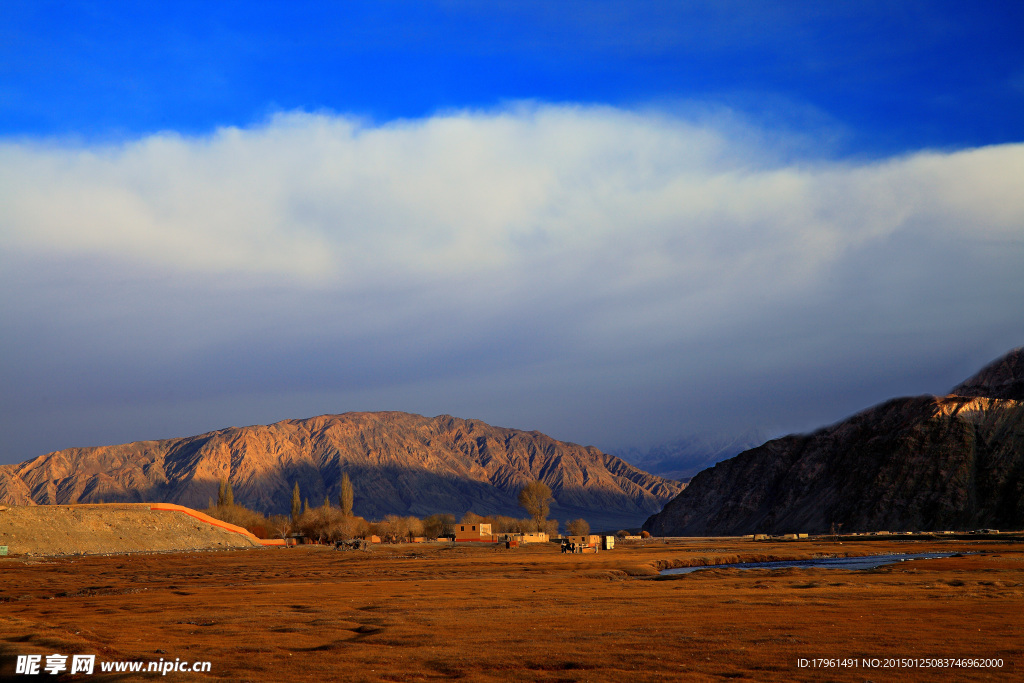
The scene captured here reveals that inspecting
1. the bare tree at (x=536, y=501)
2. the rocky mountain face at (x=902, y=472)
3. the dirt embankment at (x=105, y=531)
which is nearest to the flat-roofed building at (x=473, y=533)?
the bare tree at (x=536, y=501)

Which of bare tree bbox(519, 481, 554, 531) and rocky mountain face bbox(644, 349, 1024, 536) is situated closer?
rocky mountain face bbox(644, 349, 1024, 536)

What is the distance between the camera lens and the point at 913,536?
381 feet

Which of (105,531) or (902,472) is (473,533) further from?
(902,472)

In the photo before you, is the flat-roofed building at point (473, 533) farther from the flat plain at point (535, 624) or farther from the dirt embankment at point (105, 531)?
the flat plain at point (535, 624)

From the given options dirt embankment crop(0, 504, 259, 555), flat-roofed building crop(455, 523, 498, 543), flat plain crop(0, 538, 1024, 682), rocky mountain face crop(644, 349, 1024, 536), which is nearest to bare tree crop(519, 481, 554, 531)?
flat-roofed building crop(455, 523, 498, 543)

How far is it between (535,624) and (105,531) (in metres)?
86.1

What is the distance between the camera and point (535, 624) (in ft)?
93.7

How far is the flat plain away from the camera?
19.4 meters

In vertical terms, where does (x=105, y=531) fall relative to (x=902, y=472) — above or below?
below

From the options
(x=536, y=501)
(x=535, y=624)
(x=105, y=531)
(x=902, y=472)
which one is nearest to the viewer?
(x=535, y=624)

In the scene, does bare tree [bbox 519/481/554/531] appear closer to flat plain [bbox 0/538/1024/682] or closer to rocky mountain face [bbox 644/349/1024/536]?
rocky mountain face [bbox 644/349/1024/536]

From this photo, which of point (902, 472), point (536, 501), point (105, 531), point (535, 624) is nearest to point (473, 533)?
point (536, 501)

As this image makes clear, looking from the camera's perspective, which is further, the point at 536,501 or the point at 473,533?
the point at 536,501

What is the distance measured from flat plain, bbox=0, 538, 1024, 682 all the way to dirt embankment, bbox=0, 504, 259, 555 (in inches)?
1560
